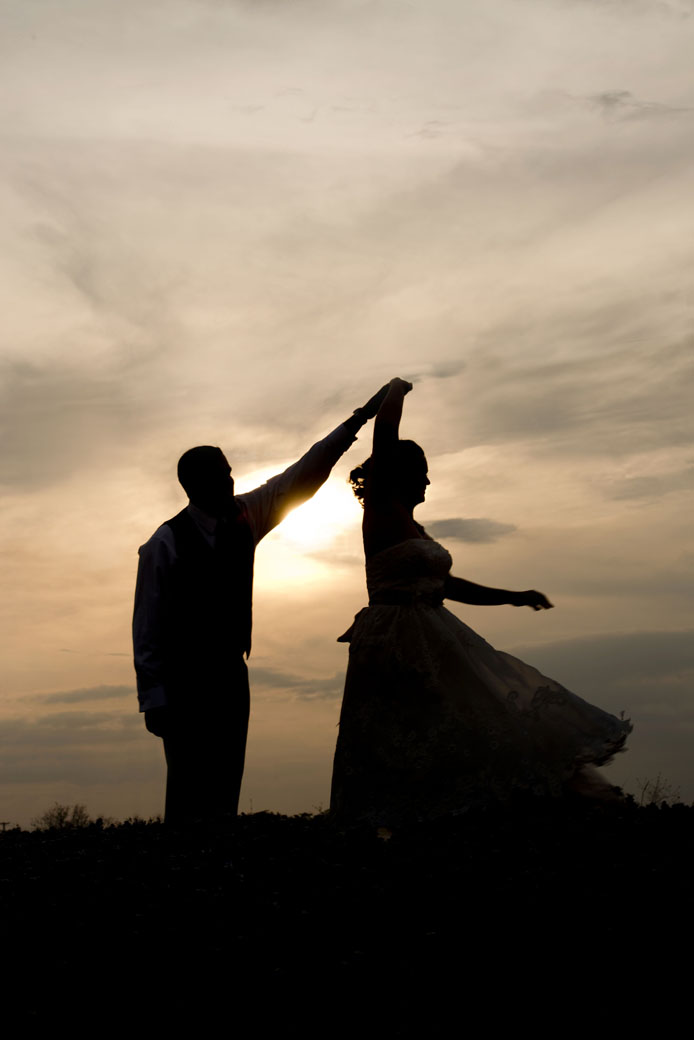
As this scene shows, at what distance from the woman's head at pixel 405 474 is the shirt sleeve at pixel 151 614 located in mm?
2075

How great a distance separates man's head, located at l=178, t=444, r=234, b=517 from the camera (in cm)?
1010

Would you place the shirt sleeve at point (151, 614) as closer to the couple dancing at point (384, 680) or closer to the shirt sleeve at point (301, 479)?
the couple dancing at point (384, 680)

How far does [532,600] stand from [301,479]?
2.76 meters

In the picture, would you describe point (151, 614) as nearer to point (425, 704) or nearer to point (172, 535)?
point (172, 535)

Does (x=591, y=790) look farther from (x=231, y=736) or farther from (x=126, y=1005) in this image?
(x=126, y=1005)

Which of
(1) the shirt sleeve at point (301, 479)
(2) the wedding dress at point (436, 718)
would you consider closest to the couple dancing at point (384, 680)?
(2) the wedding dress at point (436, 718)

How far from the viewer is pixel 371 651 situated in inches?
356

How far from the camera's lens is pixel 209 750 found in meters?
9.84

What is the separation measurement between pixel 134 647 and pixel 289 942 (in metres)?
4.16

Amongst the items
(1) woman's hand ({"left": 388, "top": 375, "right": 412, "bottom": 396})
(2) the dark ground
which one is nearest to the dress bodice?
(1) woman's hand ({"left": 388, "top": 375, "right": 412, "bottom": 396})

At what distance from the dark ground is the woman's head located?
259 cm

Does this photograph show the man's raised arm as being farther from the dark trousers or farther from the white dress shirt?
the dark trousers

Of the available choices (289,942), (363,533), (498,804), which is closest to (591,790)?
(498,804)

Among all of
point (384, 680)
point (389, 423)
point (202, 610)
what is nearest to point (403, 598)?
point (384, 680)
